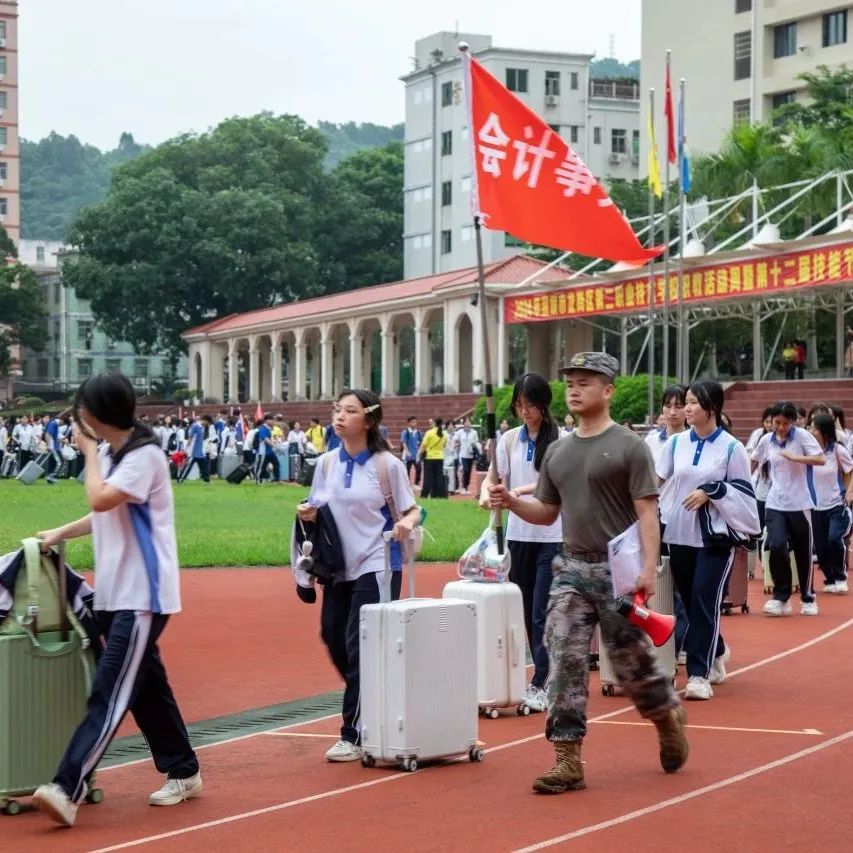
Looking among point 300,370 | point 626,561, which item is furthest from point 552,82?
point 626,561

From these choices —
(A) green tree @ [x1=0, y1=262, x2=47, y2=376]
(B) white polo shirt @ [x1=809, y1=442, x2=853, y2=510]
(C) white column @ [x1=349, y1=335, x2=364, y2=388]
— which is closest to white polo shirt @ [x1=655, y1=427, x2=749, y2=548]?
(B) white polo shirt @ [x1=809, y1=442, x2=853, y2=510]

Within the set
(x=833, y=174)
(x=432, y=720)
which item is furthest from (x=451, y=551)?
(x=833, y=174)

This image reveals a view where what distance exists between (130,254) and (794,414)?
6422cm

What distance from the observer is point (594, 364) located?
716 centimetres

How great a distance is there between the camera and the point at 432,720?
752cm

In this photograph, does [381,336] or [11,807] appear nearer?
[11,807]

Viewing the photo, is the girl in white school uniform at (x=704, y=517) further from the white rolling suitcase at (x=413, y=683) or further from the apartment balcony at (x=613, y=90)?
the apartment balcony at (x=613, y=90)

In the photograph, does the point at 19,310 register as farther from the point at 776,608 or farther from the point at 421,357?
the point at 776,608

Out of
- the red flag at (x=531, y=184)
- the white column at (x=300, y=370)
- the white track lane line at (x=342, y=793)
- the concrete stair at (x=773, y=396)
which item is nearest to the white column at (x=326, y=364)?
the white column at (x=300, y=370)

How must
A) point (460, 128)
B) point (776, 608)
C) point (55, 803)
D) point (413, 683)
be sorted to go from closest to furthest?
point (55, 803) → point (413, 683) → point (776, 608) → point (460, 128)

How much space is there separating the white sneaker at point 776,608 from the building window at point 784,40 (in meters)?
51.2

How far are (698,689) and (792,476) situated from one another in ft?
16.3

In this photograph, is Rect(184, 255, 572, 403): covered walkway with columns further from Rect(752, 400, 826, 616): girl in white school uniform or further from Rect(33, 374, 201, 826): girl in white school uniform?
Rect(33, 374, 201, 826): girl in white school uniform

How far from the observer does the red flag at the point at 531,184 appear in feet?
36.6
